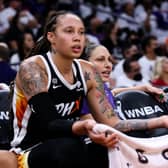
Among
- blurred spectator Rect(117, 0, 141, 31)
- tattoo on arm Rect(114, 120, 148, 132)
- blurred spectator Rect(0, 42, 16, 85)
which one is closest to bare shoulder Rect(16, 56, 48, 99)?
tattoo on arm Rect(114, 120, 148, 132)

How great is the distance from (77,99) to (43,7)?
1010 centimetres

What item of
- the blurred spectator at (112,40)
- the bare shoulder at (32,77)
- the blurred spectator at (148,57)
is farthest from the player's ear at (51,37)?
the blurred spectator at (112,40)

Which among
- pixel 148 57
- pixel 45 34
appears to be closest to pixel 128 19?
pixel 148 57

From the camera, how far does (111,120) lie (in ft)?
13.7

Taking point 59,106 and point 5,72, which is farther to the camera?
point 5,72

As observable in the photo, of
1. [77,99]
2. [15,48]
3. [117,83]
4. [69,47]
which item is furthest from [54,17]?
A: [15,48]

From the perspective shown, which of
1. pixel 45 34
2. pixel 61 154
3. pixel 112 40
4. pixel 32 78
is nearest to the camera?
pixel 61 154

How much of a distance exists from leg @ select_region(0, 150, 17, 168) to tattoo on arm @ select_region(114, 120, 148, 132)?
2.27 ft

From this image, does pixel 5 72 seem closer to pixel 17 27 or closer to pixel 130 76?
pixel 130 76

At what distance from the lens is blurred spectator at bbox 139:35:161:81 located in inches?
Result: 424

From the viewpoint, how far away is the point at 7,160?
3781mm

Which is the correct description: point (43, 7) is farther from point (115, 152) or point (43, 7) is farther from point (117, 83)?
point (115, 152)

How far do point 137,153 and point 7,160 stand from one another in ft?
2.48

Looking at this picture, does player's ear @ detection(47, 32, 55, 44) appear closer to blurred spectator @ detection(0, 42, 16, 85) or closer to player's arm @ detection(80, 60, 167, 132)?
player's arm @ detection(80, 60, 167, 132)
